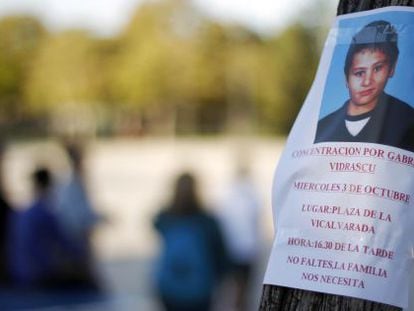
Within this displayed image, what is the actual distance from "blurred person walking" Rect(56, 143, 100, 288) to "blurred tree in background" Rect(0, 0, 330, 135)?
50850 millimetres

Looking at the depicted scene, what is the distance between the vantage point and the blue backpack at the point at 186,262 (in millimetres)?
6441

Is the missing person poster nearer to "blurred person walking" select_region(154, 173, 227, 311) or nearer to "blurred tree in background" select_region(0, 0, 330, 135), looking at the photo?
"blurred person walking" select_region(154, 173, 227, 311)

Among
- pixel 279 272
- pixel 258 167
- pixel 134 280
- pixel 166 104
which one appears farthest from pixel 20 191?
pixel 166 104

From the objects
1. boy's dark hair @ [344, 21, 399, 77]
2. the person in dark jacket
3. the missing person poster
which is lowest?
the person in dark jacket

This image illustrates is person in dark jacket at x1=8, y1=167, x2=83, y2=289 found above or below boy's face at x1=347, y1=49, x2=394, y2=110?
below

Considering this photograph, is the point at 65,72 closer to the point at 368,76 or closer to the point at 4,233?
the point at 4,233

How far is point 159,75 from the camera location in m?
62.4

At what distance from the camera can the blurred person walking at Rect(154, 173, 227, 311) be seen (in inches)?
254

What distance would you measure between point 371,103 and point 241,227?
299 inches

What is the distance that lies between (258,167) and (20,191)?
13910mm

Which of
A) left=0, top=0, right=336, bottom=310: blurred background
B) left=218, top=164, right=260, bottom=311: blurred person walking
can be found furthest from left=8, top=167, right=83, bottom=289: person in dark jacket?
left=0, top=0, right=336, bottom=310: blurred background

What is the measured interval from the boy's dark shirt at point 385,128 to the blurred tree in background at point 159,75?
188 feet

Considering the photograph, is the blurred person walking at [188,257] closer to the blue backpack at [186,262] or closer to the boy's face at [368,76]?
the blue backpack at [186,262]

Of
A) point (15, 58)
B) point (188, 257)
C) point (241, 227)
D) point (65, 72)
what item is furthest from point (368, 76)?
point (15, 58)
